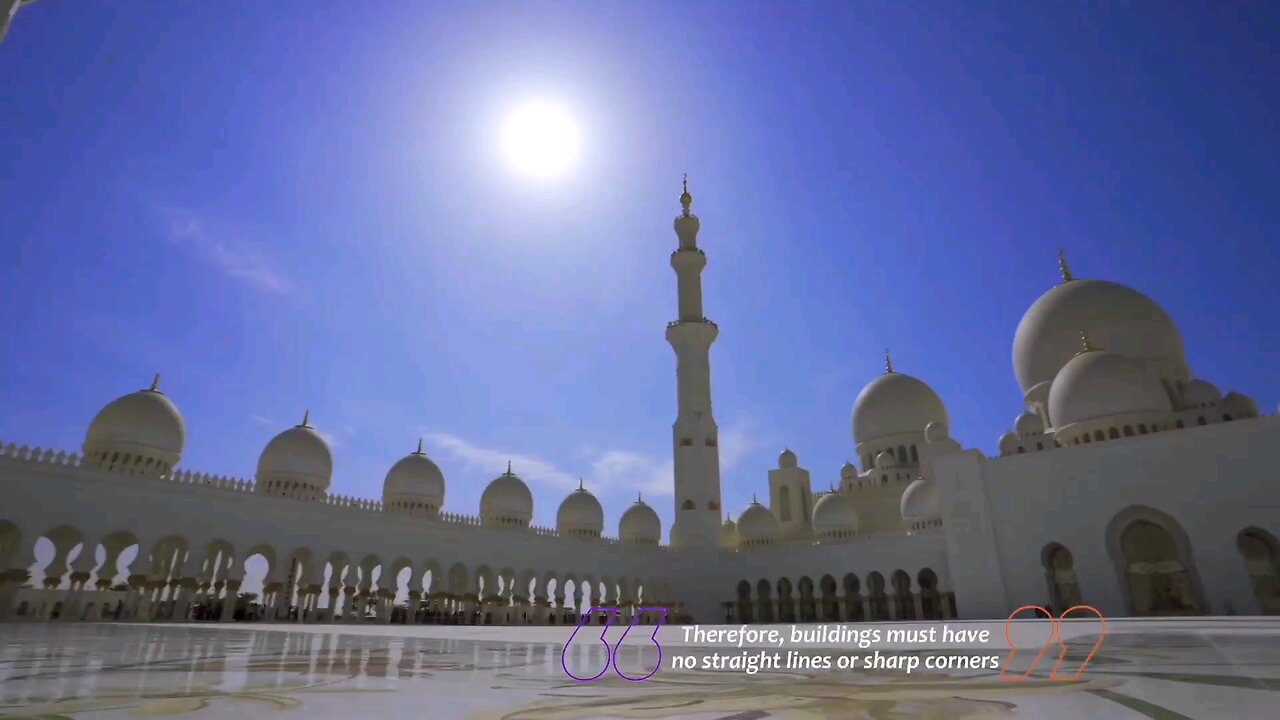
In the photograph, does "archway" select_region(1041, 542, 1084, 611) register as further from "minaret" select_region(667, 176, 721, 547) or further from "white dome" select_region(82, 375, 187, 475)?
"white dome" select_region(82, 375, 187, 475)

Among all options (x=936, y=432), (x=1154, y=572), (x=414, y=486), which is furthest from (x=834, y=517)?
(x=414, y=486)

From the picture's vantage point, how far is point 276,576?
20.2 m

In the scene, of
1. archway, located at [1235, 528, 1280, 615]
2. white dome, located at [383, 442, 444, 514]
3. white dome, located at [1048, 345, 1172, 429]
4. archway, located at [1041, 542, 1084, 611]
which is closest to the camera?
archway, located at [1235, 528, 1280, 615]


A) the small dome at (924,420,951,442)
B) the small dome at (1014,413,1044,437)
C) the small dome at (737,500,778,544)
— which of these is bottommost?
the small dome at (737,500,778,544)

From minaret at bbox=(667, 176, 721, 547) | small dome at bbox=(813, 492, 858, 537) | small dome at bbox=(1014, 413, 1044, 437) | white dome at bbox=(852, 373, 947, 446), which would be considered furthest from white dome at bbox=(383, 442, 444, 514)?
small dome at bbox=(1014, 413, 1044, 437)

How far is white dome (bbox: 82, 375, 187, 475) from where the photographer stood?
68.4 ft

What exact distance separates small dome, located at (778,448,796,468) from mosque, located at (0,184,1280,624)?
294cm

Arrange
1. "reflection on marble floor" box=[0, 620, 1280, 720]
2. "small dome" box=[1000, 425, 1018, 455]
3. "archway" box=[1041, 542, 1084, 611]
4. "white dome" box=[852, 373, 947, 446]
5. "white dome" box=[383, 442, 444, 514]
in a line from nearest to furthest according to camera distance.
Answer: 1. "reflection on marble floor" box=[0, 620, 1280, 720]
2. "archway" box=[1041, 542, 1084, 611]
3. "small dome" box=[1000, 425, 1018, 455]
4. "white dome" box=[383, 442, 444, 514]
5. "white dome" box=[852, 373, 947, 446]

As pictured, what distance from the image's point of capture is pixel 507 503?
95.0 feet

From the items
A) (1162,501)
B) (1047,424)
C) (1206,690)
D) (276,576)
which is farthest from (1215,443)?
(276,576)

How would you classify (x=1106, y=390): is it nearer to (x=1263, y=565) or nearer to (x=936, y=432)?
(x=1263, y=565)

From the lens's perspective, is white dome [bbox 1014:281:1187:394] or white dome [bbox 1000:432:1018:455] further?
white dome [bbox 1014:281:1187:394]

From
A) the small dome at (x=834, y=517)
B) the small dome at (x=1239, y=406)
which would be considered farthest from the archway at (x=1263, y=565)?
the small dome at (x=834, y=517)

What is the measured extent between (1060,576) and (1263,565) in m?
4.29
